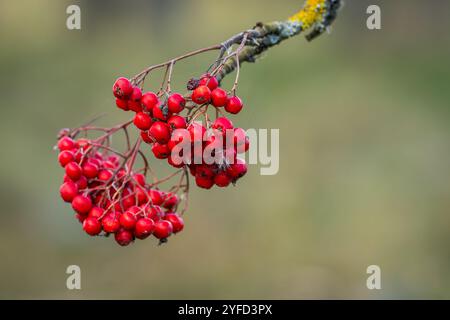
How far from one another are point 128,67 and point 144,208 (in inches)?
221

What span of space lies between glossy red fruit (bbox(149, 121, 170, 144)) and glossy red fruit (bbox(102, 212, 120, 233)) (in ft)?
1.25

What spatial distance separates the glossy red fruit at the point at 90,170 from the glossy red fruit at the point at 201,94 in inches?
22.3

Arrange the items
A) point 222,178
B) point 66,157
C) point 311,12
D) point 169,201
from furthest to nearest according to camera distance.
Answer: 1. point 311,12
2. point 169,201
3. point 66,157
4. point 222,178

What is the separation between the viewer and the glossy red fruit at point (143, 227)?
1900 mm

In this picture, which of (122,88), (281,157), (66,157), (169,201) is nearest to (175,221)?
(169,201)

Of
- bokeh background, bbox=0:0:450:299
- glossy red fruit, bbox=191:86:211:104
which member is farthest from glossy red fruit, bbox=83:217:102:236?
bokeh background, bbox=0:0:450:299

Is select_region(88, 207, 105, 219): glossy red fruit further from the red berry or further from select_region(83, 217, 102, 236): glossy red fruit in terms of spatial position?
the red berry

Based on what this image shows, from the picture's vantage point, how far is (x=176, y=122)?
1.69 m

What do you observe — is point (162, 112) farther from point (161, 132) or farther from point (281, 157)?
point (281, 157)

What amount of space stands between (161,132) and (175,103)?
0.10m

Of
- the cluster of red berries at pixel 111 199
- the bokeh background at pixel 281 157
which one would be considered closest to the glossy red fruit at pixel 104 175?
the cluster of red berries at pixel 111 199

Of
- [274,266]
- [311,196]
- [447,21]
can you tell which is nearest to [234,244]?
[274,266]

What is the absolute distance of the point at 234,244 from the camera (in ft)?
17.7

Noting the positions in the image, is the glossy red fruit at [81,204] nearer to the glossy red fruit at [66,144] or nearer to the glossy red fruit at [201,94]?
the glossy red fruit at [66,144]
